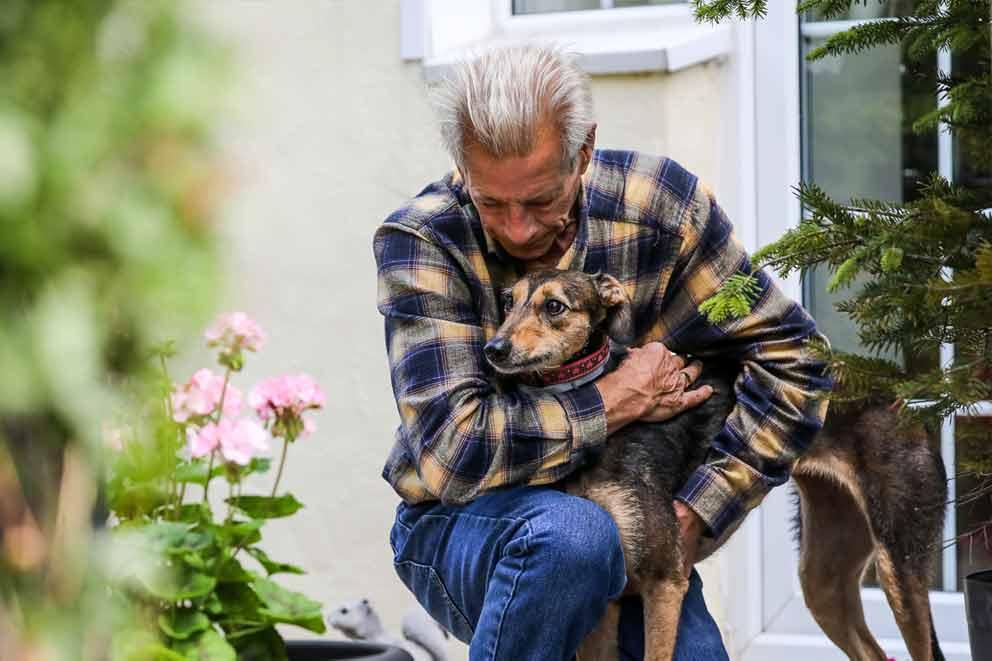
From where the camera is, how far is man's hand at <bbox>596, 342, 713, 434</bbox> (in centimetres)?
246

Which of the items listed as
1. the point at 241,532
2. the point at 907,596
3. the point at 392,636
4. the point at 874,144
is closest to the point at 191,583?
the point at 241,532

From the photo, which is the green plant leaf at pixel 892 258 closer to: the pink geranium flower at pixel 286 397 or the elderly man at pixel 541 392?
the elderly man at pixel 541 392

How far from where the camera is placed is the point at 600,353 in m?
2.51

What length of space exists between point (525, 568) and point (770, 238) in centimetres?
199

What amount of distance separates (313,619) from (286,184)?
4.61 ft

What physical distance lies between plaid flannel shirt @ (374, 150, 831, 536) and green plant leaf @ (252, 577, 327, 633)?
0.70 m

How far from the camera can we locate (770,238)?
13.1ft

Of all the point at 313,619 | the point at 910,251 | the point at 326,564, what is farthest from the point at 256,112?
the point at 326,564

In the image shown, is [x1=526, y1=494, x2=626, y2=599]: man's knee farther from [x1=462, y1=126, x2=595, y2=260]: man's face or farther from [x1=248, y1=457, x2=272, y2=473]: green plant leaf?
[x1=248, y1=457, x2=272, y2=473]: green plant leaf

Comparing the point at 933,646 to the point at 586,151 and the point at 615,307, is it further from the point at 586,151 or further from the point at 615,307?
the point at 586,151

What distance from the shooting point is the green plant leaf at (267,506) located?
11.1ft

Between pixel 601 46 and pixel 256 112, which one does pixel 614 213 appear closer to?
pixel 601 46

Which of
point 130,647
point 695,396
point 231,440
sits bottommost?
point 231,440

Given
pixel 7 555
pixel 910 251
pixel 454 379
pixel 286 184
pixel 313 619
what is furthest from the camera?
pixel 286 184
